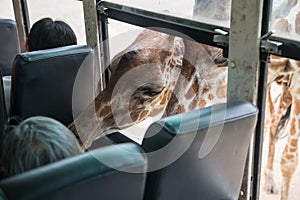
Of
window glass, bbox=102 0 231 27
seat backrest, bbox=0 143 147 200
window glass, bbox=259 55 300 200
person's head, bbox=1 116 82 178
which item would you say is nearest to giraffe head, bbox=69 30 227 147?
window glass, bbox=102 0 231 27

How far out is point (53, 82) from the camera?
183 centimetres

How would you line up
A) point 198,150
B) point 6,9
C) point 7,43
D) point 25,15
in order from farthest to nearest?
1. point 6,9
2. point 25,15
3. point 7,43
4. point 198,150

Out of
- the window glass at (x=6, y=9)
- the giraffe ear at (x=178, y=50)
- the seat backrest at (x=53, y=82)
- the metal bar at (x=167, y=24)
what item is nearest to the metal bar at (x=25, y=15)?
the window glass at (x=6, y=9)

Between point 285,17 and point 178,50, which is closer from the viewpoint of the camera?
point 285,17

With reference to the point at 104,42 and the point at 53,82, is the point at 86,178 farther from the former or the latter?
the point at 104,42

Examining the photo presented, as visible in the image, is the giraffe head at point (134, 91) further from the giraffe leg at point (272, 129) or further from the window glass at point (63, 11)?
the window glass at point (63, 11)

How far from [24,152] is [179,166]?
1.26ft

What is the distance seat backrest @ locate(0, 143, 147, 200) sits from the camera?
85 centimetres

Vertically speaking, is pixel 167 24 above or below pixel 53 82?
above

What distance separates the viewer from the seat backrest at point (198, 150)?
109cm

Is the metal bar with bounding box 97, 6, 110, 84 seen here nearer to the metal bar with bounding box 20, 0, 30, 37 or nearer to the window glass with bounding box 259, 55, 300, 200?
the window glass with bounding box 259, 55, 300, 200

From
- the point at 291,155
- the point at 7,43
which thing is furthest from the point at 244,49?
the point at 7,43

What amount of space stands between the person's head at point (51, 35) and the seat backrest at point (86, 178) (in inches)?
47.1

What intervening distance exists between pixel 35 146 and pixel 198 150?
41 cm
